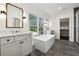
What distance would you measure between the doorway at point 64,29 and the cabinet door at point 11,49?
5161 mm

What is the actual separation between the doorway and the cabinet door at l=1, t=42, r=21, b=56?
516 cm

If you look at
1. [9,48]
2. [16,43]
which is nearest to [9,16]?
[16,43]

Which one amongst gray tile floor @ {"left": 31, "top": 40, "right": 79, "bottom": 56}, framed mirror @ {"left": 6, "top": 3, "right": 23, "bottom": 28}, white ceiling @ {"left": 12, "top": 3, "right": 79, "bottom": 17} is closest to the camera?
framed mirror @ {"left": 6, "top": 3, "right": 23, "bottom": 28}

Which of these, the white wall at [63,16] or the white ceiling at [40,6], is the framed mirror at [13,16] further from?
the white wall at [63,16]

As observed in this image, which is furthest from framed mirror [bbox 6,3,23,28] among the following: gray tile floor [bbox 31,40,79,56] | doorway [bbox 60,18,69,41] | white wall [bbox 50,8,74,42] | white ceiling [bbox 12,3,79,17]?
doorway [bbox 60,18,69,41]

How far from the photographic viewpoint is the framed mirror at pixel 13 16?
9.53 feet

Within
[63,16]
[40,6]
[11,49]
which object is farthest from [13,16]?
[63,16]

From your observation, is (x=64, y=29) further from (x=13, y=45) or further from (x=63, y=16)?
(x=13, y=45)

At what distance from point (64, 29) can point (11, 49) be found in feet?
18.3

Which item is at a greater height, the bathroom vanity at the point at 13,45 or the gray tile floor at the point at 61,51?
the bathroom vanity at the point at 13,45

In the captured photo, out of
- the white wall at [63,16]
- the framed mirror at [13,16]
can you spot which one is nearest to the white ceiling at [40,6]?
the framed mirror at [13,16]

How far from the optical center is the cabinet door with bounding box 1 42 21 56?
188 cm

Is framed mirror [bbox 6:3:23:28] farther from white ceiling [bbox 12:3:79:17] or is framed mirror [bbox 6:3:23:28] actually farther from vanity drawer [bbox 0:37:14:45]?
vanity drawer [bbox 0:37:14:45]

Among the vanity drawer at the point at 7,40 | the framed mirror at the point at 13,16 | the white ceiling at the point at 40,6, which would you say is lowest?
the vanity drawer at the point at 7,40
